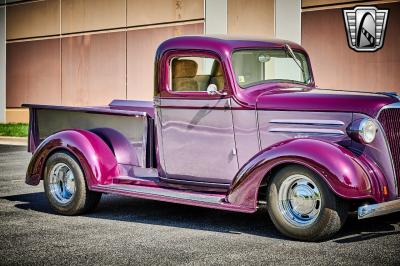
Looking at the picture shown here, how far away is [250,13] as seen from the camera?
20.1 metres

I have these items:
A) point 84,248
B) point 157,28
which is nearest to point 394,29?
point 157,28

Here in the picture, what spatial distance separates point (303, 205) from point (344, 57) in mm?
12037

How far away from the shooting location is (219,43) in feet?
25.2

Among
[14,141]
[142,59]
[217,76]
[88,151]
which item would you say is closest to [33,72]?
[142,59]

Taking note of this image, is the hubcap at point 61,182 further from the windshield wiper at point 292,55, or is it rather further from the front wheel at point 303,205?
the windshield wiper at point 292,55

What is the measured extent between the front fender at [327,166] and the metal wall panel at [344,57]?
11.0 m

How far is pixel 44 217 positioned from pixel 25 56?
21.3 m

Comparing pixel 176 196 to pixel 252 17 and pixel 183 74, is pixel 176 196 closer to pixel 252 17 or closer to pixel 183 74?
pixel 183 74

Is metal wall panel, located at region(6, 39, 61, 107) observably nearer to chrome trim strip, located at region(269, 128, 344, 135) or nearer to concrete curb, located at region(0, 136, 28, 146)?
concrete curb, located at region(0, 136, 28, 146)

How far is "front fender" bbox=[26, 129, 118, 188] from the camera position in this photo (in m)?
8.13

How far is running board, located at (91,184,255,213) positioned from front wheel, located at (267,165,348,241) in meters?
0.29

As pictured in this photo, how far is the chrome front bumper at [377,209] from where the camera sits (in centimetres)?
622

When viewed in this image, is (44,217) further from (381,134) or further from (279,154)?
(381,134)

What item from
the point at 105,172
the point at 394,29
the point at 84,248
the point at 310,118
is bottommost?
the point at 84,248
